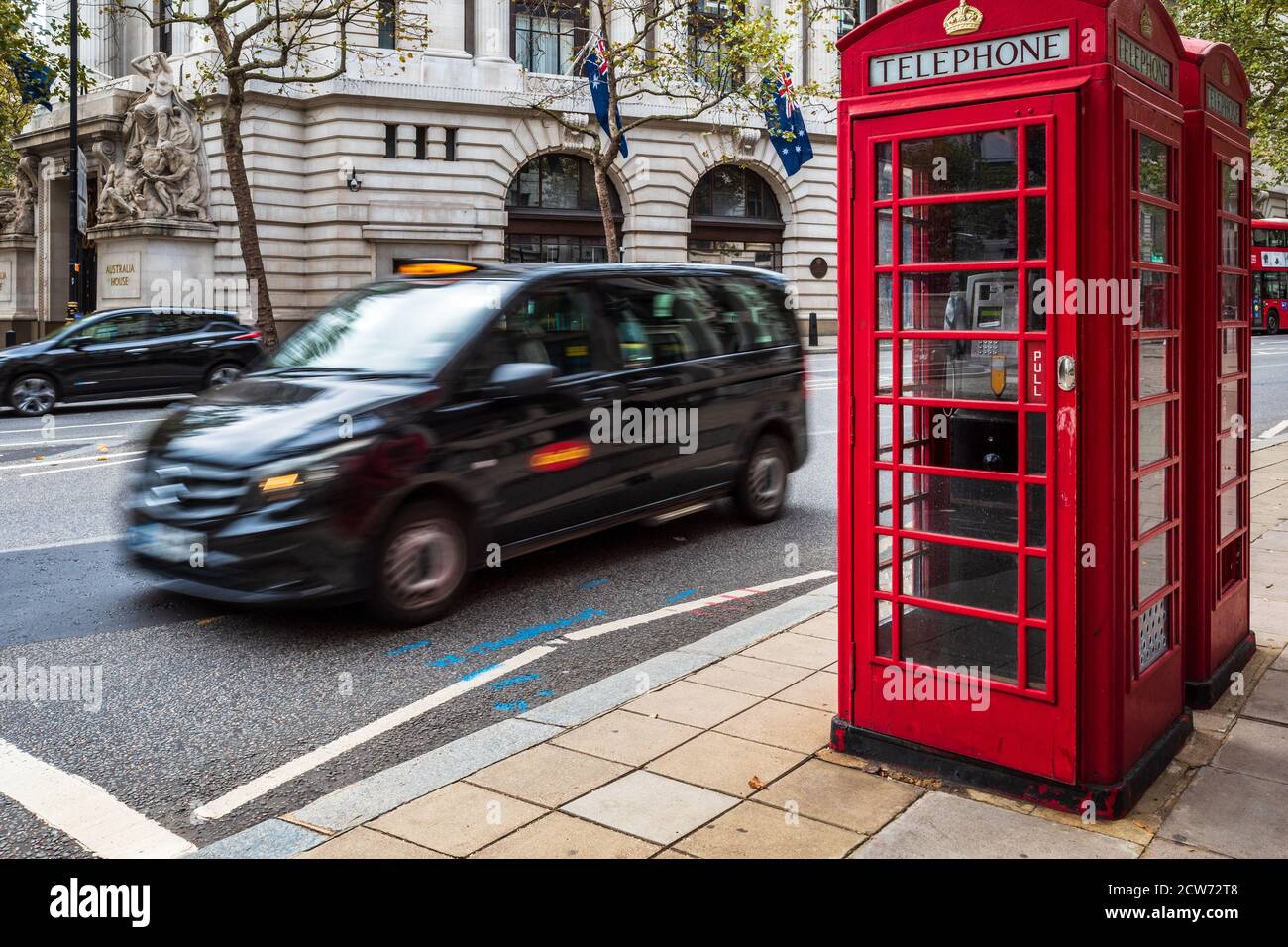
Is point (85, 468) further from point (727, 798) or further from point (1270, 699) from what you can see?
point (1270, 699)

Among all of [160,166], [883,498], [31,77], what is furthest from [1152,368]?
[31,77]

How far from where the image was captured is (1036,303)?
3.64 metres

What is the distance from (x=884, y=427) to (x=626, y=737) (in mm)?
1502

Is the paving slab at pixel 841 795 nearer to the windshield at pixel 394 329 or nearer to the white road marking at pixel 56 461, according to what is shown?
the windshield at pixel 394 329

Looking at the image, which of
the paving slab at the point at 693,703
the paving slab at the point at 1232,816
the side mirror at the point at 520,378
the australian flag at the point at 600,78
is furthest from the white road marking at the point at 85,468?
the australian flag at the point at 600,78

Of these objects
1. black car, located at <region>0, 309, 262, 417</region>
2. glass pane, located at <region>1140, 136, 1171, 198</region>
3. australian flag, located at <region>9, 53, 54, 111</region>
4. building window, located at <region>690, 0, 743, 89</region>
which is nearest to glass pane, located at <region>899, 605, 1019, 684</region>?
glass pane, located at <region>1140, 136, 1171, 198</region>

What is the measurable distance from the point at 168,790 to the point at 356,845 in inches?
42.1

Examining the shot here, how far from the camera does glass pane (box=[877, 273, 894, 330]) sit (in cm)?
394

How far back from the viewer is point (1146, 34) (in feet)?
13.0

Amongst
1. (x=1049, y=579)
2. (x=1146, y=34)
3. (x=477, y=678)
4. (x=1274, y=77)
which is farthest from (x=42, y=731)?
(x=1274, y=77)

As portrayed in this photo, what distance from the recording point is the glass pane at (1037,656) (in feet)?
12.4

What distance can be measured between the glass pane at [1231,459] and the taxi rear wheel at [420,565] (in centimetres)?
376

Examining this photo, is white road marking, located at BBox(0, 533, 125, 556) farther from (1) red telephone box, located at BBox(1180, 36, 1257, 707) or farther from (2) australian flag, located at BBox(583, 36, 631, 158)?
(2) australian flag, located at BBox(583, 36, 631, 158)
